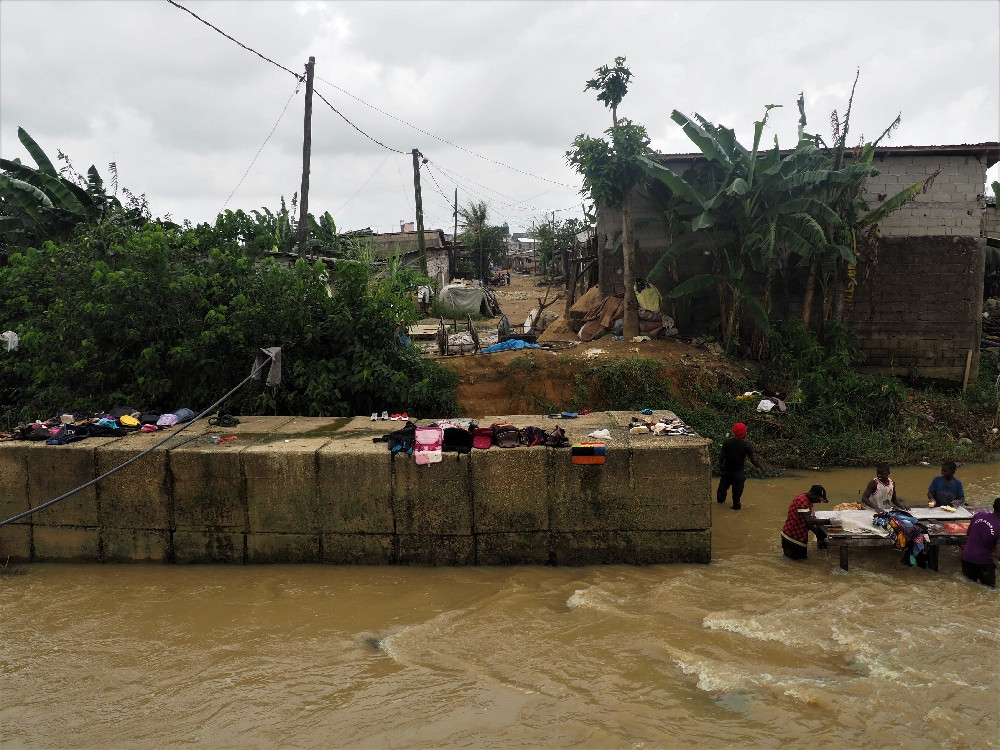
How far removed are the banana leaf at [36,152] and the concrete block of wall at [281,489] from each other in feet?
34.5

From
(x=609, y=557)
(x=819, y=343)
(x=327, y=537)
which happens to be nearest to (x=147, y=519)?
(x=327, y=537)

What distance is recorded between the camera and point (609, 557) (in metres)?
7.36

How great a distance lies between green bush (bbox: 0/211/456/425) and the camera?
9.76 m

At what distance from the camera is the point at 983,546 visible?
22.0ft

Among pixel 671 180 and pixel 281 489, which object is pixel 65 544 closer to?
pixel 281 489

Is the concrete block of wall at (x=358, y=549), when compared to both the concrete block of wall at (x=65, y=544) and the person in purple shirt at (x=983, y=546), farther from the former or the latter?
the person in purple shirt at (x=983, y=546)

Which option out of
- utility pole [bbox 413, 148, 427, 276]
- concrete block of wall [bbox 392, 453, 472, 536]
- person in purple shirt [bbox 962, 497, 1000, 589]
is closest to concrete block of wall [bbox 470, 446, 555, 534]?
concrete block of wall [bbox 392, 453, 472, 536]

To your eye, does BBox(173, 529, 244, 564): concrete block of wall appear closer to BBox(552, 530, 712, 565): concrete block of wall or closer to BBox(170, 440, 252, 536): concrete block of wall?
BBox(170, 440, 252, 536): concrete block of wall

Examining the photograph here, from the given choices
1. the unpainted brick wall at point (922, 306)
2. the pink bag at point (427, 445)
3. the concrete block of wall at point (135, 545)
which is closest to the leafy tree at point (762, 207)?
the unpainted brick wall at point (922, 306)

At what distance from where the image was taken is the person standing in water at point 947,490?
7.98m

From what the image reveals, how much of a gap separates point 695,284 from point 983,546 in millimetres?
7330

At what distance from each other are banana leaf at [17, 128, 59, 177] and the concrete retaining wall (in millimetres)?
8805

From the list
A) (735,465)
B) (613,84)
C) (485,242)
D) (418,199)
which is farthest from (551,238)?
(735,465)

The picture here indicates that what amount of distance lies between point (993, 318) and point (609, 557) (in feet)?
47.7
